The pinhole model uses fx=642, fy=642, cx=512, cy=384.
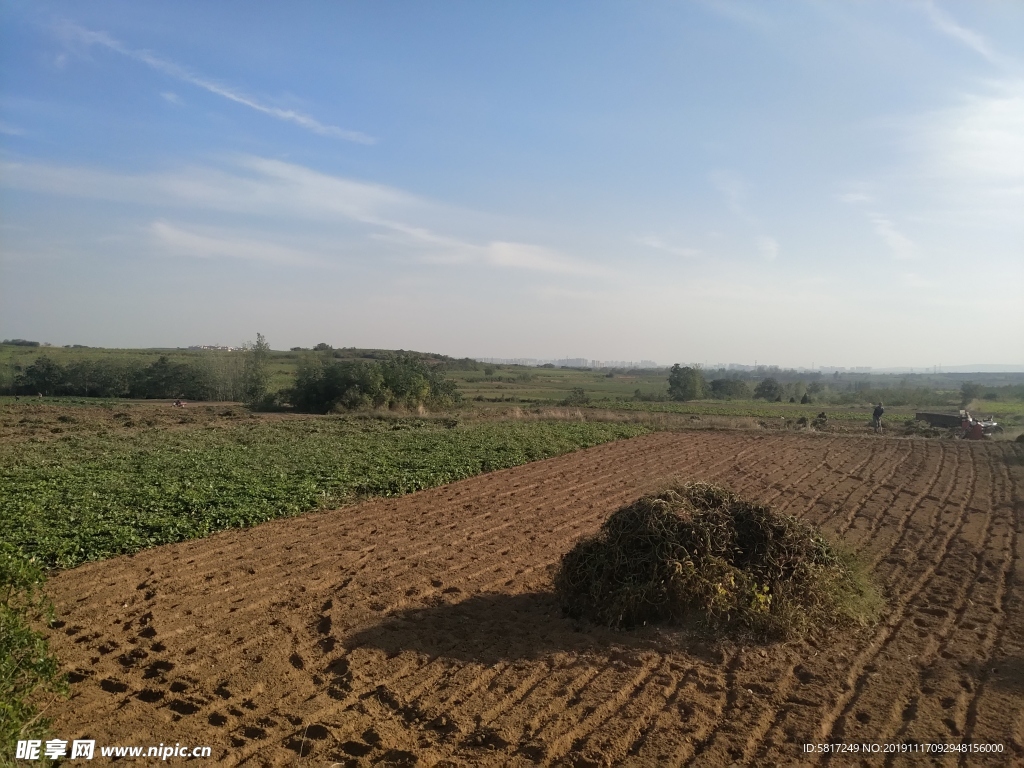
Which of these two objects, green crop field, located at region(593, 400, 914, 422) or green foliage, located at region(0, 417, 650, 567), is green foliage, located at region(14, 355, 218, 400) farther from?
green crop field, located at region(593, 400, 914, 422)

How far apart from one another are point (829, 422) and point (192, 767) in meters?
38.7

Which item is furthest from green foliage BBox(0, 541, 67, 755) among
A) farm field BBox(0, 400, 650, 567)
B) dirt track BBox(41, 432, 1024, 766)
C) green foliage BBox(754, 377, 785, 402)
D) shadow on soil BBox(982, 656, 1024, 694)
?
green foliage BBox(754, 377, 785, 402)

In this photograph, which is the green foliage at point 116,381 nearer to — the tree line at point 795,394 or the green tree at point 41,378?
the green tree at point 41,378

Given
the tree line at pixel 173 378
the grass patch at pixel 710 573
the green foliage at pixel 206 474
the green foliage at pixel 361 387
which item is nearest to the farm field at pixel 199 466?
the green foliage at pixel 206 474

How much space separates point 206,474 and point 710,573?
11844mm

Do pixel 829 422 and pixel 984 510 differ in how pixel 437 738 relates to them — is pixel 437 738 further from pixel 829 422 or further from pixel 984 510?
pixel 829 422

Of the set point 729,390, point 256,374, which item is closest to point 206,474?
point 256,374

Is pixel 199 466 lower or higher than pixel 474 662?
higher

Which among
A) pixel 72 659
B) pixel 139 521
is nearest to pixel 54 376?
pixel 139 521

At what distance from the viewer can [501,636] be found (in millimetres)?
6691

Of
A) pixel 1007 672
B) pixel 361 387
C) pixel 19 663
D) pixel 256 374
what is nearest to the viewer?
pixel 19 663

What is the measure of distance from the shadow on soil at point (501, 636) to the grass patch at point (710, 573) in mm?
247

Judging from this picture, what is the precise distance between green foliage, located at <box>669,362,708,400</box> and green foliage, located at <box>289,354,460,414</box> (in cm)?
3729

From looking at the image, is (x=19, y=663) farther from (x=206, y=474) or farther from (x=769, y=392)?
(x=769, y=392)
